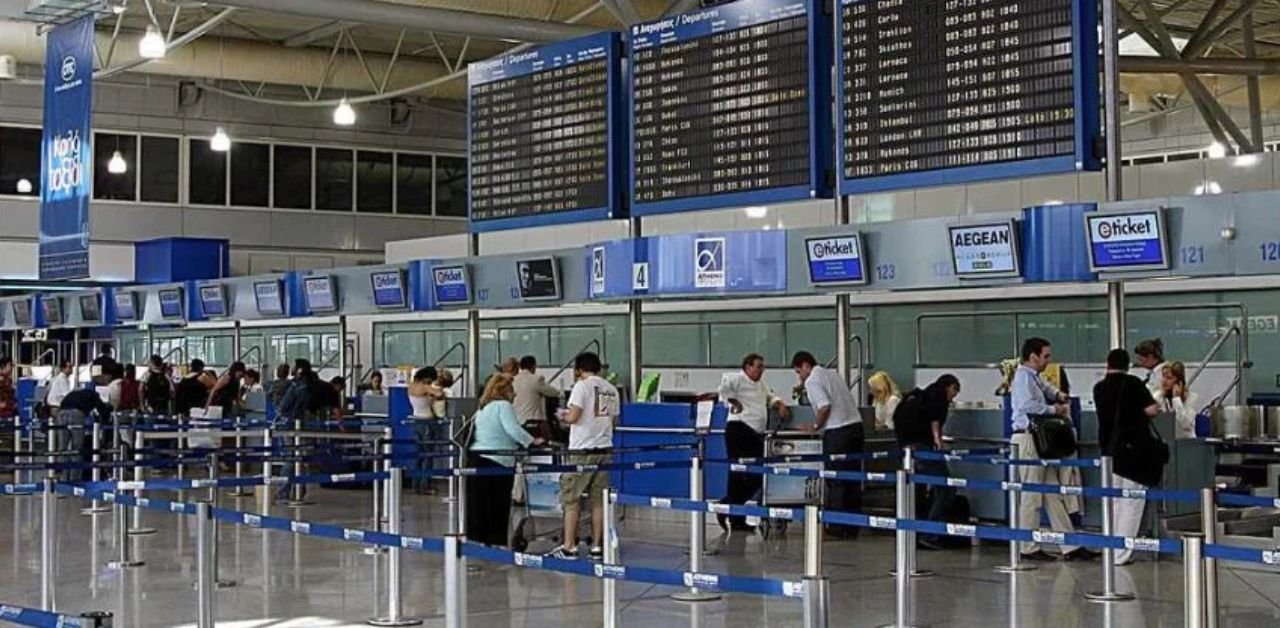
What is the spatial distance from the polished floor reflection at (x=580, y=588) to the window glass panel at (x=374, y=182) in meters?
23.9

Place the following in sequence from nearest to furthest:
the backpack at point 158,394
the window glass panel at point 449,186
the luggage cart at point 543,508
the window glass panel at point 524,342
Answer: the luggage cart at point 543,508 → the backpack at point 158,394 → the window glass panel at point 524,342 → the window glass panel at point 449,186

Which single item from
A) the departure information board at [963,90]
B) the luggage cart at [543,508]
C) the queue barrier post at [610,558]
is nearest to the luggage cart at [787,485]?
the luggage cart at [543,508]

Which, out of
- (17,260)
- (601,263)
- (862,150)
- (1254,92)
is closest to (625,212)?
(601,263)

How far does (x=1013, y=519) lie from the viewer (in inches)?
522

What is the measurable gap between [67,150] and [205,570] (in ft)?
33.5

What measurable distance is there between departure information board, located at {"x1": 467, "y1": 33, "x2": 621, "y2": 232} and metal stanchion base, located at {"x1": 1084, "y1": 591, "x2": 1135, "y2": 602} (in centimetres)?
612

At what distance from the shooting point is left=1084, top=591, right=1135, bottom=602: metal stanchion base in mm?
10867

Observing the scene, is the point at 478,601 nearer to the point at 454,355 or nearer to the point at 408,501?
the point at 408,501

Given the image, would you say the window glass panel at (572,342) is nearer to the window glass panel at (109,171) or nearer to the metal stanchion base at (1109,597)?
the window glass panel at (109,171)

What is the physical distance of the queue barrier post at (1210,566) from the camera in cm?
693

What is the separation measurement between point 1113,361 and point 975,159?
1674 mm

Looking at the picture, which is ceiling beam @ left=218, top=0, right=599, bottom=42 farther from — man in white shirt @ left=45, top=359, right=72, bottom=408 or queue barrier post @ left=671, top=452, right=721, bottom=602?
queue barrier post @ left=671, top=452, right=721, bottom=602

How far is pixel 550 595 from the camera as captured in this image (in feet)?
36.9

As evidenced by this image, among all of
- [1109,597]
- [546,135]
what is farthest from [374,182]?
[1109,597]
